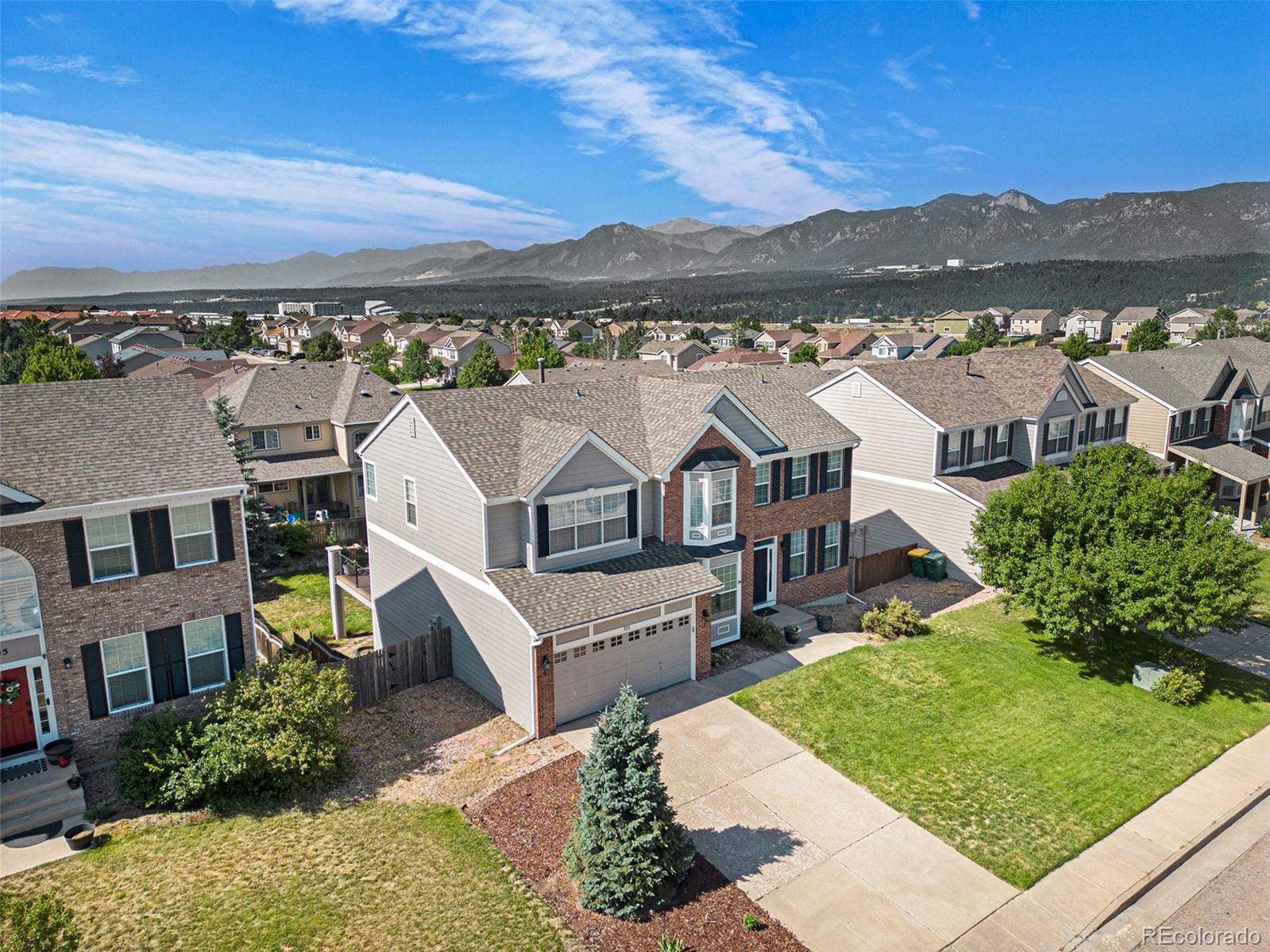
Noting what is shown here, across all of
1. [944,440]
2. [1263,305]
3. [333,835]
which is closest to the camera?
[333,835]

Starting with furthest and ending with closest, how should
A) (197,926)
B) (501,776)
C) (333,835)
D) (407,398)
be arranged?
1. (407,398)
2. (501,776)
3. (333,835)
4. (197,926)

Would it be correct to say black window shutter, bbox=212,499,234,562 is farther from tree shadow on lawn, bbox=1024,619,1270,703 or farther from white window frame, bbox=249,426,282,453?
white window frame, bbox=249,426,282,453

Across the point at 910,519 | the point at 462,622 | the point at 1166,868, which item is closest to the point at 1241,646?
the point at 910,519

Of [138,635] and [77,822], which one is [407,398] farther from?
[77,822]

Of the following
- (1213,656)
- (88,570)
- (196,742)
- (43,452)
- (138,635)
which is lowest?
(1213,656)

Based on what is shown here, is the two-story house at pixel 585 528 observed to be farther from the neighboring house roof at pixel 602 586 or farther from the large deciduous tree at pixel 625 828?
the large deciduous tree at pixel 625 828

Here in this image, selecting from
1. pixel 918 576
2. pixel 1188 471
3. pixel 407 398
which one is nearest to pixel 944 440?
pixel 918 576
